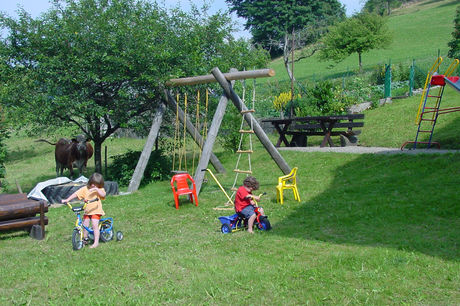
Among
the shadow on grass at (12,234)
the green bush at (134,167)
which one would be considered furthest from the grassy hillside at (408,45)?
the shadow on grass at (12,234)

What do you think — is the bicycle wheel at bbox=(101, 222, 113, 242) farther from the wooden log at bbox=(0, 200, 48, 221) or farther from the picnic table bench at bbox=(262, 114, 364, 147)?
the picnic table bench at bbox=(262, 114, 364, 147)

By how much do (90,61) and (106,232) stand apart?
675cm

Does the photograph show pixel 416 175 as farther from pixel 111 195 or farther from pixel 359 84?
pixel 359 84

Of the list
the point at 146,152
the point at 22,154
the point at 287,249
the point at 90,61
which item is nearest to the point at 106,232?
the point at 287,249

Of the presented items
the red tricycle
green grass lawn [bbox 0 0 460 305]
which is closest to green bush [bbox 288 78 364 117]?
green grass lawn [bbox 0 0 460 305]

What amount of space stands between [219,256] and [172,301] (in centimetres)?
159

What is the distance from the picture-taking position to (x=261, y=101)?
26.3 m

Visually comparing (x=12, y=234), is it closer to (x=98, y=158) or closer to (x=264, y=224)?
(x=264, y=224)

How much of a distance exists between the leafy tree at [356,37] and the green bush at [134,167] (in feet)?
82.8

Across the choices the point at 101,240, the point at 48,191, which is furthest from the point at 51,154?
the point at 101,240

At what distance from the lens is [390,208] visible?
8.84 meters

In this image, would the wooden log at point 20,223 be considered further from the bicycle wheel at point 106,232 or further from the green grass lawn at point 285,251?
the bicycle wheel at point 106,232

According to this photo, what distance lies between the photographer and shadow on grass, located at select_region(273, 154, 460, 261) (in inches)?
286

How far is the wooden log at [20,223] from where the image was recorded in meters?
9.07
